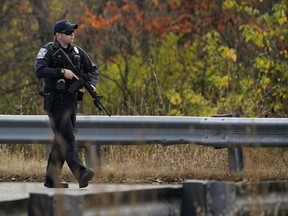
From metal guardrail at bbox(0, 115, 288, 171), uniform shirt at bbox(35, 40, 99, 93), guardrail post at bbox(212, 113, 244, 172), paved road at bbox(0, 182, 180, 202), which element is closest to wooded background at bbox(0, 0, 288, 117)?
metal guardrail at bbox(0, 115, 288, 171)

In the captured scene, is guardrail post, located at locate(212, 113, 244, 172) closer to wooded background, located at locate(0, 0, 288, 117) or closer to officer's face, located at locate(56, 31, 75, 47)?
officer's face, located at locate(56, 31, 75, 47)

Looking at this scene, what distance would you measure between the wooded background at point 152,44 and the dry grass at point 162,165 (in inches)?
215

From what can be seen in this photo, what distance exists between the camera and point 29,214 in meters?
4.99

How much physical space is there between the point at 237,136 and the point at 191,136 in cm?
53

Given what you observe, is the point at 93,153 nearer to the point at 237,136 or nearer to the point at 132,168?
the point at 132,168

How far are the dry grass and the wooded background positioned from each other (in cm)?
545

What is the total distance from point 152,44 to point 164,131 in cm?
1259

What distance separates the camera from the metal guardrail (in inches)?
451

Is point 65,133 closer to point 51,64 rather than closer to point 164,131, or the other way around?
point 51,64

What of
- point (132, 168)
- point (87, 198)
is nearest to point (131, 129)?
point (132, 168)

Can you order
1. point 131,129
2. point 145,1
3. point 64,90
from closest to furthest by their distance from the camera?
point 64,90
point 131,129
point 145,1

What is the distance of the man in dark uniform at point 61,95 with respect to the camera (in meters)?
10.3

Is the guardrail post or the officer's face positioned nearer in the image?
the officer's face

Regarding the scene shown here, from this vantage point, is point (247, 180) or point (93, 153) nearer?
point (247, 180)
